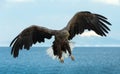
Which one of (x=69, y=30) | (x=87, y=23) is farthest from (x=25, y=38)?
(x=87, y=23)

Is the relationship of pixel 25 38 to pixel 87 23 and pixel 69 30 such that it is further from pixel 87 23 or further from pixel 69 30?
pixel 87 23

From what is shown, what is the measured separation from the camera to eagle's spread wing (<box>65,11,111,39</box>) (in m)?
15.7

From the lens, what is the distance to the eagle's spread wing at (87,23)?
15664 millimetres

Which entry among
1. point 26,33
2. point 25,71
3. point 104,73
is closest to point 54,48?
point 26,33

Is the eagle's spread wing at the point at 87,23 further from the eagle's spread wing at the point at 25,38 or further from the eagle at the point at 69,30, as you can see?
the eagle's spread wing at the point at 25,38

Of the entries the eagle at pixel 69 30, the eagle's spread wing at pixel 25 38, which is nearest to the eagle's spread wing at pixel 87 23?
the eagle at pixel 69 30

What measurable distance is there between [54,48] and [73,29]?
1.51 meters

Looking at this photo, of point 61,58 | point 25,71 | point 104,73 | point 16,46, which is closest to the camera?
point 61,58

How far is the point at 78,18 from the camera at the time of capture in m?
15.7

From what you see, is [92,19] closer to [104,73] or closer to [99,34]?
[99,34]

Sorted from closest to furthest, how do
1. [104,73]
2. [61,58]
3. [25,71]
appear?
[61,58] < [104,73] < [25,71]

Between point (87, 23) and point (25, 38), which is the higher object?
point (87, 23)

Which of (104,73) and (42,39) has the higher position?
(42,39)

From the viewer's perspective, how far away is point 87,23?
16078mm
